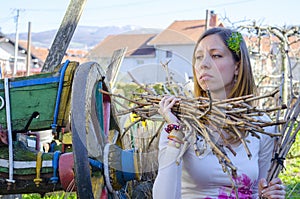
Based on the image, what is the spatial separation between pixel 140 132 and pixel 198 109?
88 centimetres

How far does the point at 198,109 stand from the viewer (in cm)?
199

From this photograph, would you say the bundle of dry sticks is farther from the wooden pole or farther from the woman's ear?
the wooden pole

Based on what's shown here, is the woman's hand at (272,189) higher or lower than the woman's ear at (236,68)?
lower

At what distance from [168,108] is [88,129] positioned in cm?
53

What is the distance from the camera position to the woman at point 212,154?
1.89 metres

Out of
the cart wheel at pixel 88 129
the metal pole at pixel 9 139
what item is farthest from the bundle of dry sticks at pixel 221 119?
the metal pole at pixel 9 139

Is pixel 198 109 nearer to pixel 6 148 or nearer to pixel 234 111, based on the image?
pixel 234 111

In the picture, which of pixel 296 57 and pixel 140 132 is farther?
pixel 296 57

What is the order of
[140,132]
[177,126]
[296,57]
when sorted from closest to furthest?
[177,126] < [140,132] < [296,57]

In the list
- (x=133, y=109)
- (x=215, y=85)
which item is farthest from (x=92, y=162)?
(x=215, y=85)

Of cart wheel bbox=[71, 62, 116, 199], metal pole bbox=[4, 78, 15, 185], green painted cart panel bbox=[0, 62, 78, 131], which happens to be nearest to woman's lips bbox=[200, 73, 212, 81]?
cart wheel bbox=[71, 62, 116, 199]

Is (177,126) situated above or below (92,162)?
above

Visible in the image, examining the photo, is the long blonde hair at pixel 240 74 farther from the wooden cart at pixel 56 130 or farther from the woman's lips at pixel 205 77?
the wooden cart at pixel 56 130

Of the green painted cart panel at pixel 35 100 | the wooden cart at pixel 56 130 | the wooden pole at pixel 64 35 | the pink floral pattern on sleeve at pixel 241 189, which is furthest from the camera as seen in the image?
the wooden pole at pixel 64 35
